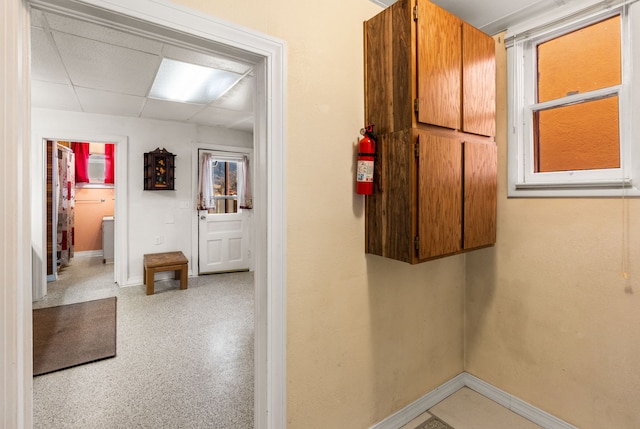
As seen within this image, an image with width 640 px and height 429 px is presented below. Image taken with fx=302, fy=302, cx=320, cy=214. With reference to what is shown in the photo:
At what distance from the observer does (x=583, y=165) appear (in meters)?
1.79

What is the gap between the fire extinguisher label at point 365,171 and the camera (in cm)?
152

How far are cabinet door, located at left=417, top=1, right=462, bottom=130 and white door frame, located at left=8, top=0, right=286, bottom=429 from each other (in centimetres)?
66

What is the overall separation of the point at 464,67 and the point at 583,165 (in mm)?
932

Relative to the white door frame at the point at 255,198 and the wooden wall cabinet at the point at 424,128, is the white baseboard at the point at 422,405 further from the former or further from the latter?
the wooden wall cabinet at the point at 424,128

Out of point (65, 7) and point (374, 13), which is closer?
point (65, 7)

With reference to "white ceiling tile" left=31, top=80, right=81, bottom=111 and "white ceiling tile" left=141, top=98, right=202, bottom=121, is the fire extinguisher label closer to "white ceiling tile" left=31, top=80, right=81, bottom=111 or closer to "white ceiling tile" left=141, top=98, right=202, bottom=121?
"white ceiling tile" left=141, top=98, right=202, bottom=121

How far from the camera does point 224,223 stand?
5.34m

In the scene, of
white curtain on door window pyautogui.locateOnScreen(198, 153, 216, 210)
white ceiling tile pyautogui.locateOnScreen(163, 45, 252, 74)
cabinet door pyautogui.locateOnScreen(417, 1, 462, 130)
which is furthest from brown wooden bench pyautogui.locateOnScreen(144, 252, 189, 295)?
cabinet door pyautogui.locateOnScreen(417, 1, 462, 130)

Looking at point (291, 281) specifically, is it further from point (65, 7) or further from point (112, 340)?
point (112, 340)

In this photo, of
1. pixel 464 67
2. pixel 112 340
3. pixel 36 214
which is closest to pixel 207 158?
pixel 36 214

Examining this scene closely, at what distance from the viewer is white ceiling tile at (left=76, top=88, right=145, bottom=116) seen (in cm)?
341

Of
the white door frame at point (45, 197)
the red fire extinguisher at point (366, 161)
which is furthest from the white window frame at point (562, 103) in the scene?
the white door frame at point (45, 197)

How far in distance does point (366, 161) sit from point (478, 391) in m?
1.93

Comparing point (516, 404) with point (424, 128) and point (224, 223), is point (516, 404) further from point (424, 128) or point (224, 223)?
point (224, 223)
